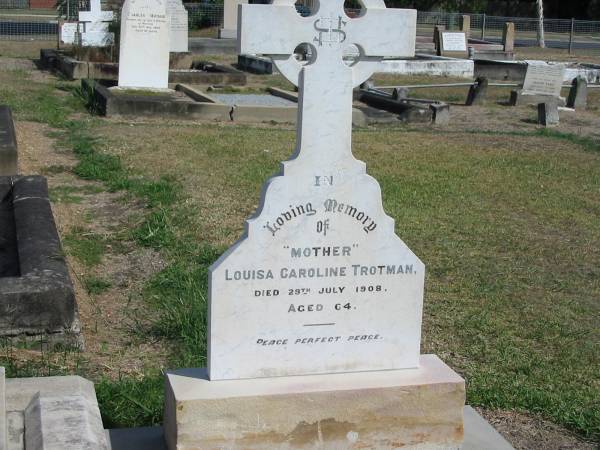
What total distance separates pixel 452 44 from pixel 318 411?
28.3 meters

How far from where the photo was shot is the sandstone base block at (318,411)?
3.63 meters

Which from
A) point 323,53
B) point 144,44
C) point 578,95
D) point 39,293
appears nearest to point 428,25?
point 578,95

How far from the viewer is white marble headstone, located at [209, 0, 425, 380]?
3.77 metres

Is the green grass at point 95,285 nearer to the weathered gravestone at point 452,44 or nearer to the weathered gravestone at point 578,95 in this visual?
the weathered gravestone at point 578,95

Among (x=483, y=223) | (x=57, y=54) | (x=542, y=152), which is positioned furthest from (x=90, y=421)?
(x=57, y=54)

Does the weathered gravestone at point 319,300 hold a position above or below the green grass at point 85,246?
above

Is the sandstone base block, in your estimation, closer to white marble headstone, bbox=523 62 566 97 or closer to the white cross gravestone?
white marble headstone, bbox=523 62 566 97

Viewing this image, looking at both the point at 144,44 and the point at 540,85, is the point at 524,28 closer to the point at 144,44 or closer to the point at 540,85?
the point at 540,85

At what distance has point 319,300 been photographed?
12.8 ft

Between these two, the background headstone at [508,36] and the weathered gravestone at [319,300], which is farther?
the background headstone at [508,36]

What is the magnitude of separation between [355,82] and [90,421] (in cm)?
168

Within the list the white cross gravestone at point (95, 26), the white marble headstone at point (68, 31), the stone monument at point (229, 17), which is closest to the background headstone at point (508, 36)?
the stone monument at point (229, 17)

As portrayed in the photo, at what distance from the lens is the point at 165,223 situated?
772 centimetres

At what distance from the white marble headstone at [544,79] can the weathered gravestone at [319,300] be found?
16.6 m
